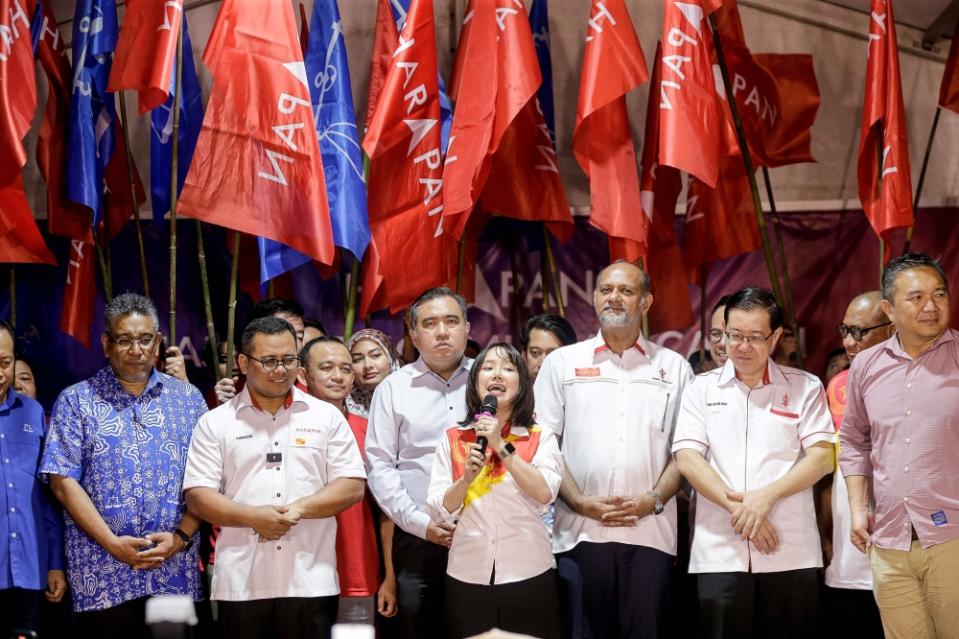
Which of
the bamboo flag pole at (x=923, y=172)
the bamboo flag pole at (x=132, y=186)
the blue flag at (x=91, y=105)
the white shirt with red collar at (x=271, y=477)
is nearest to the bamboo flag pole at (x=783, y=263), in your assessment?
the bamboo flag pole at (x=923, y=172)

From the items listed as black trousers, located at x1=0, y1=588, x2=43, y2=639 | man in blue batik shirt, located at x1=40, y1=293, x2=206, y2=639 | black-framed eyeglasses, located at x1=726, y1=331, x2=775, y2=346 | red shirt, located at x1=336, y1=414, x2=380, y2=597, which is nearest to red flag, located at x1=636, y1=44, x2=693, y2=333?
black-framed eyeglasses, located at x1=726, y1=331, x2=775, y2=346

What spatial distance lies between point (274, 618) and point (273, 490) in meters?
A: 0.42

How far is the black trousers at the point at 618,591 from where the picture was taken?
3586mm

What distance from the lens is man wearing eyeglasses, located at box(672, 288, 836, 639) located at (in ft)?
11.4

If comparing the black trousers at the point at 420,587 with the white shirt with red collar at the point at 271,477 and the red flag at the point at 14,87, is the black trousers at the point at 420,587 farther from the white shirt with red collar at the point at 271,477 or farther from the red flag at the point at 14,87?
the red flag at the point at 14,87

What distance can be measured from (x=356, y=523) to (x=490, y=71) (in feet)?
7.16

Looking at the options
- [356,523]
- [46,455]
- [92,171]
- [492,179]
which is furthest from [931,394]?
[92,171]

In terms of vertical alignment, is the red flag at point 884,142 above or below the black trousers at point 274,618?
above

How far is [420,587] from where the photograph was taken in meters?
3.69

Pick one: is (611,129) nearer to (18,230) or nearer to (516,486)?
(516,486)

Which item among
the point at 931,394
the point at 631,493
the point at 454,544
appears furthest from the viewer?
the point at 631,493

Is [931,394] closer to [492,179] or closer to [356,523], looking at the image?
[356,523]

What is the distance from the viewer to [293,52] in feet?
15.1

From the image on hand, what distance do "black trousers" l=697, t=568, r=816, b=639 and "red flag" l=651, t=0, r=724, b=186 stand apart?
1.73 m
